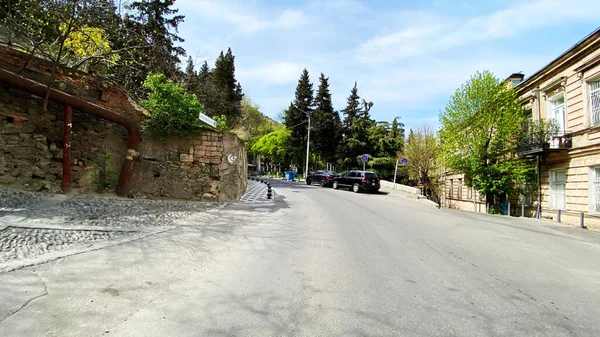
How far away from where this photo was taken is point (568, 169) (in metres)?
13.9

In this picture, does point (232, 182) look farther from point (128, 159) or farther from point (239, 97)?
point (239, 97)

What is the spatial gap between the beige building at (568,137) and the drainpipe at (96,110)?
17.1 meters

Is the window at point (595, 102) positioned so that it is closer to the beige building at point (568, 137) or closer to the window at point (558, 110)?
the beige building at point (568, 137)

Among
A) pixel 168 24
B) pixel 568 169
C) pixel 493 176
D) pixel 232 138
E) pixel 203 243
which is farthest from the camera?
pixel 168 24

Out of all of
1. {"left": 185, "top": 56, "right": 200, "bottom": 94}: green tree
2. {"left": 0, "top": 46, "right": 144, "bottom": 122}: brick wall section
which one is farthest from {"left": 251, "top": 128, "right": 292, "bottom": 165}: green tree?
{"left": 0, "top": 46, "right": 144, "bottom": 122}: brick wall section

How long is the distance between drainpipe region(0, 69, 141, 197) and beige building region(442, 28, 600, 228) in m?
17.1

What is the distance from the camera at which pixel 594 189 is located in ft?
41.2

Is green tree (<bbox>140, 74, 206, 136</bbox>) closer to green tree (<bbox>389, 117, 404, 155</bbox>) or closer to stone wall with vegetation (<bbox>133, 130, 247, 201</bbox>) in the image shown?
stone wall with vegetation (<bbox>133, 130, 247, 201</bbox>)

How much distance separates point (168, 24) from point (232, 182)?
16924 mm

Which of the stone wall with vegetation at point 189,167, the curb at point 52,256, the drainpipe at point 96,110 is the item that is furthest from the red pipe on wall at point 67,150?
the curb at point 52,256

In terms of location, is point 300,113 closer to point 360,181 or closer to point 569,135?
point 360,181

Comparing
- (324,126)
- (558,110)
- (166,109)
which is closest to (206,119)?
(166,109)

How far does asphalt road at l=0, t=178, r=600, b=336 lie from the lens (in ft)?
10.2

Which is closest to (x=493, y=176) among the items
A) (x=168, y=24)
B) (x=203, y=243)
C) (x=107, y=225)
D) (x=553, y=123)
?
(x=553, y=123)
